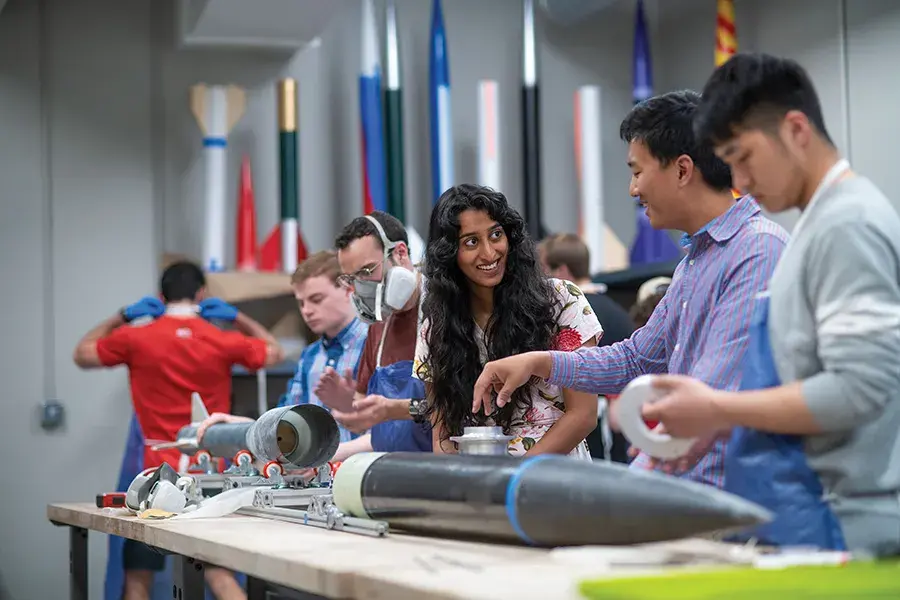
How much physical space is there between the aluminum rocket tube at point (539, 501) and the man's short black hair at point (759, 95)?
49 cm

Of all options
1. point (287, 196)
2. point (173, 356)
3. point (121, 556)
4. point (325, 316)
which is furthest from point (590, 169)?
point (121, 556)

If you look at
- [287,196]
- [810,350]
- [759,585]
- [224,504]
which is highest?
[287,196]

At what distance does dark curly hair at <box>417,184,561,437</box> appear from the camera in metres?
2.49

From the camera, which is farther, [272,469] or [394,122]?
[394,122]

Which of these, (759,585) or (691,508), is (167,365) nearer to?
(691,508)

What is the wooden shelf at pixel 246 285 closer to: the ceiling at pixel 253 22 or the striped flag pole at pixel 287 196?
the striped flag pole at pixel 287 196

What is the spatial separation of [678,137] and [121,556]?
3.73 meters

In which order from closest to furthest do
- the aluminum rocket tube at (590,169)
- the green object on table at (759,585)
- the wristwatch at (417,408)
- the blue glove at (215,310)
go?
the green object on table at (759,585), the wristwatch at (417,408), the blue glove at (215,310), the aluminum rocket tube at (590,169)

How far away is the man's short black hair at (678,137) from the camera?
1.93 metres

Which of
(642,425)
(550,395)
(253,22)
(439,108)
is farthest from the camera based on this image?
(439,108)

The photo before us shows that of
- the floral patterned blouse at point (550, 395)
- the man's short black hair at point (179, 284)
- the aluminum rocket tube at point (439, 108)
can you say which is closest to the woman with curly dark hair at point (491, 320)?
the floral patterned blouse at point (550, 395)

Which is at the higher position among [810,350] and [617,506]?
[810,350]

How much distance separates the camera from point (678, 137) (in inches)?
75.9

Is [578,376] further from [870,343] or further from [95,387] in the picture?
[95,387]
